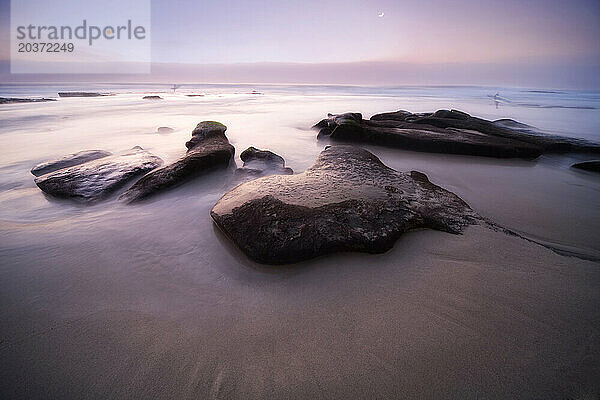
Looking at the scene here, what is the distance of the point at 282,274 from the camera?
171 centimetres

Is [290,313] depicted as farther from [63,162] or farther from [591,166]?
[591,166]

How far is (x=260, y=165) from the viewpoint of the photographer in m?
3.85

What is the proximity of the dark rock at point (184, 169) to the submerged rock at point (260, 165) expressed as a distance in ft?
0.98

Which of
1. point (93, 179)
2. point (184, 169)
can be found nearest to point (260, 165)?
point (184, 169)

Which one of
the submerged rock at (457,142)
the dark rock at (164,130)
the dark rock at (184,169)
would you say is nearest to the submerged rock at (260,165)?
the dark rock at (184,169)

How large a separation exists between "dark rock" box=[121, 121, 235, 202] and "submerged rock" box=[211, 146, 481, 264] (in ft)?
3.22

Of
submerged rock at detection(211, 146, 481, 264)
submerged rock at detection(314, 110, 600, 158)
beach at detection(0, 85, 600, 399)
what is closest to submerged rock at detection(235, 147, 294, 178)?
submerged rock at detection(211, 146, 481, 264)

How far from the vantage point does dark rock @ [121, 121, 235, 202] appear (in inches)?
115

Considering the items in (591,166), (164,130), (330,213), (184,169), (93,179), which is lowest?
(330,213)

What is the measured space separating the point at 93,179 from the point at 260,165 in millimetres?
1922

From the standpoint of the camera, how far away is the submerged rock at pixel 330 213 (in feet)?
6.04

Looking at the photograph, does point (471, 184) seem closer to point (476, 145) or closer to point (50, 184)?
point (476, 145)

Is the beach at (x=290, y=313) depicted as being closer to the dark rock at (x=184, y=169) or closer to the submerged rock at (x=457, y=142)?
the dark rock at (x=184, y=169)

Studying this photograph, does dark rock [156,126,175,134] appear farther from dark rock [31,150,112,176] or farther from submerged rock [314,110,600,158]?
submerged rock [314,110,600,158]
